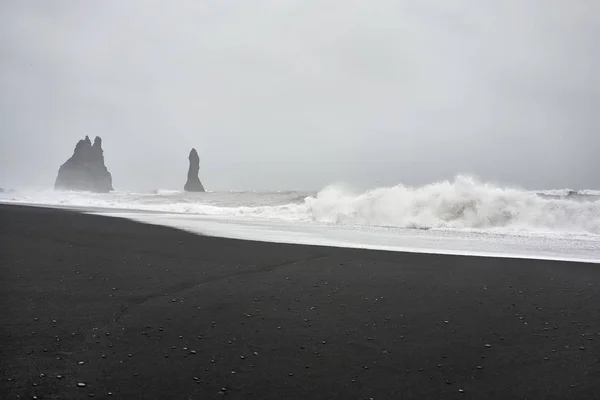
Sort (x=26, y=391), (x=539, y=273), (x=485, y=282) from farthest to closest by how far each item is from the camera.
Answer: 1. (x=539, y=273)
2. (x=485, y=282)
3. (x=26, y=391)

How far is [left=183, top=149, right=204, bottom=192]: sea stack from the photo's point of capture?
7994 centimetres

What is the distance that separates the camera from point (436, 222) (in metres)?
16.8

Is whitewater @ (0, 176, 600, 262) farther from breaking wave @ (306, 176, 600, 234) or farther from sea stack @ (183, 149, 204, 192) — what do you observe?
sea stack @ (183, 149, 204, 192)

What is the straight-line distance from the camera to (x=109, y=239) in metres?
9.59

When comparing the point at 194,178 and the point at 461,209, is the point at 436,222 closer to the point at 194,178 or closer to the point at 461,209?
the point at 461,209

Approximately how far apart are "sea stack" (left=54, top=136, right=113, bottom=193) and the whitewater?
68.2 meters

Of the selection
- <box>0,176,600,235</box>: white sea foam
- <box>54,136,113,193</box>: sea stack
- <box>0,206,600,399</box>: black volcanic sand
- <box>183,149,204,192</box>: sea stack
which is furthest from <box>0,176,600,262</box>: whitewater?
<box>54,136,113,193</box>: sea stack

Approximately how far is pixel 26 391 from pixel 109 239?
300 inches

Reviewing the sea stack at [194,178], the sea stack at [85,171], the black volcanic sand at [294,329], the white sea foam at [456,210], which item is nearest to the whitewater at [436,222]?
the white sea foam at [456,210]

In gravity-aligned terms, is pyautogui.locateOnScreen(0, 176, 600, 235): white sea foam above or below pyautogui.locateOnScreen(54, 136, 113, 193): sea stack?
below

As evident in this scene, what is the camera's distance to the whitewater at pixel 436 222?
33.3 feet

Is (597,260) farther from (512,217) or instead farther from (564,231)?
(512,217)

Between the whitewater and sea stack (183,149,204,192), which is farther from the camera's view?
sea stack (183,149,204,192)

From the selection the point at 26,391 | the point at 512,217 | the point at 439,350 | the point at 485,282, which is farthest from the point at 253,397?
the point at 512,217
